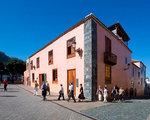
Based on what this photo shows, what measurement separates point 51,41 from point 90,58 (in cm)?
1158

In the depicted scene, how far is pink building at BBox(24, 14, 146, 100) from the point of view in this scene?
24.7m

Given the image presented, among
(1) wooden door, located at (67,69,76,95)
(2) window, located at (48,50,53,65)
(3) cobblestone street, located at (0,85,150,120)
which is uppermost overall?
(2) window, located at (48,50,53,65)

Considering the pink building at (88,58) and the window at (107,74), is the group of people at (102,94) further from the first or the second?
the window at (107,74)

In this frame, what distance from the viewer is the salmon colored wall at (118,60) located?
85.0ft

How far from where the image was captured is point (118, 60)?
33.0 meters

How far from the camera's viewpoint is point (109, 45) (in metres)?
29.0

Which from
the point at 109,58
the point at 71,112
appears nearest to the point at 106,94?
the point at 109,58

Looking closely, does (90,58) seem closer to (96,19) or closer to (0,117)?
(96,19)

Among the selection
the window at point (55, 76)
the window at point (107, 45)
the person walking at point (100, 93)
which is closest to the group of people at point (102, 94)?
the person walking at point (100, 93)

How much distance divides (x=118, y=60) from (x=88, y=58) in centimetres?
894

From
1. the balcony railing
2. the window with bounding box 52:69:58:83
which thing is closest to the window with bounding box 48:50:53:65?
the window with bounding box 52:69:58:83

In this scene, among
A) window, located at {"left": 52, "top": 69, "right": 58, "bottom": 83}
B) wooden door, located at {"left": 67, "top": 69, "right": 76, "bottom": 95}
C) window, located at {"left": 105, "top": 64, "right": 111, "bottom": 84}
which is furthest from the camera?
window, located at {"left": 52, "top": 69, "right": 58, "bottom": 83}

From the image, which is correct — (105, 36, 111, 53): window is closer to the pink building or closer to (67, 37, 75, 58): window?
the pink building

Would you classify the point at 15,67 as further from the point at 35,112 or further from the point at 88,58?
the point at 35,112
